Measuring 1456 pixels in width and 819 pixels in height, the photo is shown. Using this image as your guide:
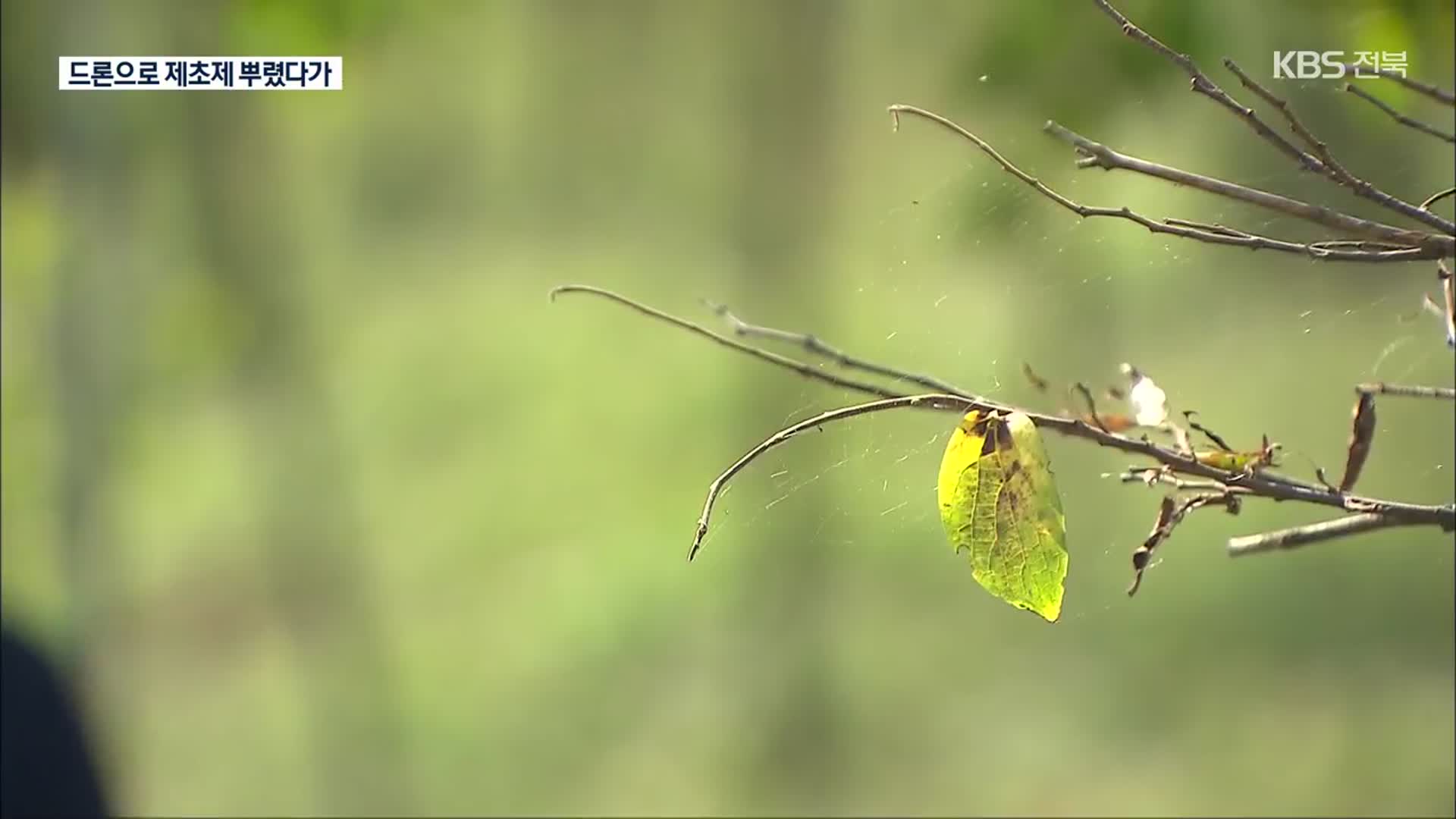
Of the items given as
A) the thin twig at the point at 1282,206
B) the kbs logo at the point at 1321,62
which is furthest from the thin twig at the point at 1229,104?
the kbs logo at the point at 1321,62

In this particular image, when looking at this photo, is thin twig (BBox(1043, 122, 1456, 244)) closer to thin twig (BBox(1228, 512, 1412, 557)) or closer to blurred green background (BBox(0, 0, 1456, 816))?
thin twig (BBox(1228, 512, 1412, 557))

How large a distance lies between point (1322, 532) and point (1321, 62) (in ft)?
1.60

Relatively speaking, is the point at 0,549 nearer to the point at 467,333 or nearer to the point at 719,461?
the point at 467,333

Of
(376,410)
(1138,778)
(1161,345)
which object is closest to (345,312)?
(376,410)

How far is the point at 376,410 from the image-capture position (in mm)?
1187

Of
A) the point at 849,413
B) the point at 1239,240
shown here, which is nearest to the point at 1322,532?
the point at 1239,240

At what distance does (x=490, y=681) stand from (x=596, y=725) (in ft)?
0.45

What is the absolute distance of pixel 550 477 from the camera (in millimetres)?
1191

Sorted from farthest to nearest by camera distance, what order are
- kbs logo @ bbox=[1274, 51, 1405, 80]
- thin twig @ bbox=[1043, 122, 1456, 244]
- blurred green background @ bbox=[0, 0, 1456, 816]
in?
blurred green background @ bbox=[0, 0, 1456, 816], kbs logo @ bbox=[1274, 51, 1405, 80], thin twig @ bbox=[1043, 122, 1456, 244]

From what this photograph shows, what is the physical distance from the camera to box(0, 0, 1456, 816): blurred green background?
3.64ft

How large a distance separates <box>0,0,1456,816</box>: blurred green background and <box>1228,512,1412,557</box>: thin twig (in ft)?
1.07

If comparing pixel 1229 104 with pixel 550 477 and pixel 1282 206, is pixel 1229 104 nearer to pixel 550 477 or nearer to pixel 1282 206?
pixel 1282 206

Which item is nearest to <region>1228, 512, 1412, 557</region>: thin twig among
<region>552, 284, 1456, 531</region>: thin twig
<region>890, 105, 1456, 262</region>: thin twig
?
<region>552, 284, 1456, 531</region>: thin twig

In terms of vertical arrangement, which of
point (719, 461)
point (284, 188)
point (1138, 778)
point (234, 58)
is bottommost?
point (1138, 778)
